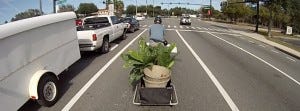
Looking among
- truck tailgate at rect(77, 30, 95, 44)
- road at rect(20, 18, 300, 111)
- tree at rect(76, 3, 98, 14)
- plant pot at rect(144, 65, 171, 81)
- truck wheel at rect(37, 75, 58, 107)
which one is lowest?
road at rect(20, 18, 300, 111)

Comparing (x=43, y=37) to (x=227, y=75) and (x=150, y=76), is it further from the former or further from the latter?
(x=227, y=75)

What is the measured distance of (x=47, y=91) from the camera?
7.38m

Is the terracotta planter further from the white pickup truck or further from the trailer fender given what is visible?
the white pickup truck

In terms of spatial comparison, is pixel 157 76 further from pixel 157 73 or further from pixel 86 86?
pixel 86 86

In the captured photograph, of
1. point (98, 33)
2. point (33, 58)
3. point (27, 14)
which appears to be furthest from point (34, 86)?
point (98, 33)

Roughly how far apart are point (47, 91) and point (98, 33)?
6.81 metres

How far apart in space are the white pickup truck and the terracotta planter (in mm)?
6409

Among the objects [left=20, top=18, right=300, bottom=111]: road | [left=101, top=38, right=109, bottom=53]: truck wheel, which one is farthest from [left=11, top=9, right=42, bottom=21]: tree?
[left=101, top=38, right=109, bottom=53]: truck wheel

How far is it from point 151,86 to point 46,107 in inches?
88.8

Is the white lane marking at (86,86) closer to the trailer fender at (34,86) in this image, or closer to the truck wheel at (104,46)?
the trailer fender at (34,86)

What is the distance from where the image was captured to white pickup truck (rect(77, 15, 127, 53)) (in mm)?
13297

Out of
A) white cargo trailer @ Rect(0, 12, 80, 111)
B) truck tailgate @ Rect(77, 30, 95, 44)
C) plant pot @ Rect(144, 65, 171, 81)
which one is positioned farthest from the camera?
truck tailgate @ Rect(77, 30, 95, 44)

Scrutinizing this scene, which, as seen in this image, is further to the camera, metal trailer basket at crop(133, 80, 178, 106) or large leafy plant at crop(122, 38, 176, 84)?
large leafy plant at crop(122, 38, 176, 84)

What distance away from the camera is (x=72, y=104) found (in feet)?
24.5
